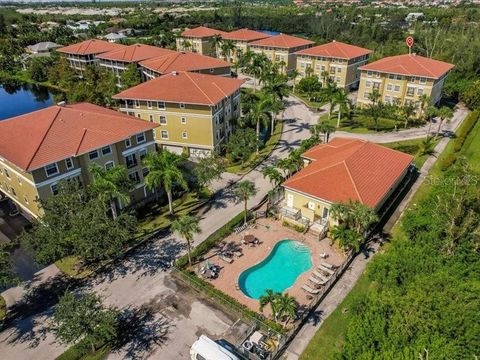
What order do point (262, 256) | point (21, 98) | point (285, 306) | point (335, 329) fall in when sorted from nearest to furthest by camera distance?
point (285, 306)
point (335, 329)
point (262, 256)
point (21, 98)

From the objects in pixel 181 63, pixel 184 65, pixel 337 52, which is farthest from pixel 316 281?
pixel 337 52

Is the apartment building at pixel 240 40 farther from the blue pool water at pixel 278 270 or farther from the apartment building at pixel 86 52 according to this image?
the blue pool water at pixel 278 270

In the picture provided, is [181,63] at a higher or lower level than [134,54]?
higher

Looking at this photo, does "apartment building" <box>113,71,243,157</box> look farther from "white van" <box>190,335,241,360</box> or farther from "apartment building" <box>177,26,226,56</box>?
"apartment building" <box>177,26,226,56</box>

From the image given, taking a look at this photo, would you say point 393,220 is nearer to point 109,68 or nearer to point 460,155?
point 460,155

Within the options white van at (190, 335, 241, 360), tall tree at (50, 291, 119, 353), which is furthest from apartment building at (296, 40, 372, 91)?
tall tree at (50, 291, 119, 353)

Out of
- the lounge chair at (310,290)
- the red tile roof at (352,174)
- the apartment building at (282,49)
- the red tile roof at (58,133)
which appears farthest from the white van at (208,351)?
the apartment building at (282,49)

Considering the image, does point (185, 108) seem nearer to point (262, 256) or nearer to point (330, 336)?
point (262, 256)

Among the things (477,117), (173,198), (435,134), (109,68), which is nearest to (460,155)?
(435,134)
